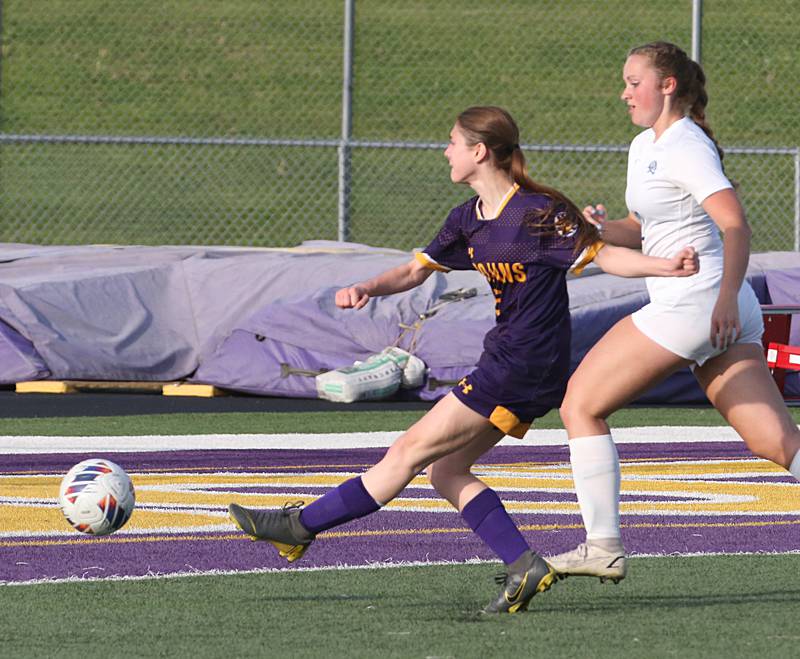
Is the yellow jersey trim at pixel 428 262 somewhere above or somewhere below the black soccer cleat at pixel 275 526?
above

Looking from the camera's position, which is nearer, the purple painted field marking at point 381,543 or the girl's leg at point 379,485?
the girl's leg at point 379,485

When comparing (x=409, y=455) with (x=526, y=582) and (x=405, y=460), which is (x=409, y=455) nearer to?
(x=405, y=460)

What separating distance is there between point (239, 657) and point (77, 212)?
20.5 metres

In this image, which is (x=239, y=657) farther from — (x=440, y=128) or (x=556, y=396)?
(x=440, y=128)

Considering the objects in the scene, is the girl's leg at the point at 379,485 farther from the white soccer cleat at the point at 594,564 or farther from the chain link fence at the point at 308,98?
the chain link fence at the point at 308,98

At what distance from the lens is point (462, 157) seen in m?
5.85

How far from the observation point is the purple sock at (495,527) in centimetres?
568

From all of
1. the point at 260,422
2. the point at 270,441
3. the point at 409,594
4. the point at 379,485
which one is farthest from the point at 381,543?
the point at 260,422

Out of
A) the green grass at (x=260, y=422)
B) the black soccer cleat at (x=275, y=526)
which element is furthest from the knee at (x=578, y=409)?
the green grass at (x=260, y=422)

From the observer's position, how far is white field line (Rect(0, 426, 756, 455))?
1056cm

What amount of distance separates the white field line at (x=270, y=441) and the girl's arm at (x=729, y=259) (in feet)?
17.1

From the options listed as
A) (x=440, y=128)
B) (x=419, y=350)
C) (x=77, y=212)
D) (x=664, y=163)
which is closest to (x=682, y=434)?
(x=419, y=350)

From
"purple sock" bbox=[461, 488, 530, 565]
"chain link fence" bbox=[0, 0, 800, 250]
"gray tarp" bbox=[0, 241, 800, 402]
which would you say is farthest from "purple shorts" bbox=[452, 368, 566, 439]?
"chain link fence" bbox=[0, 0, 800, 250]

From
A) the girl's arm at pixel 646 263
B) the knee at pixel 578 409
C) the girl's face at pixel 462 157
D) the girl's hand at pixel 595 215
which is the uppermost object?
the girl's face at pixel 462 157
